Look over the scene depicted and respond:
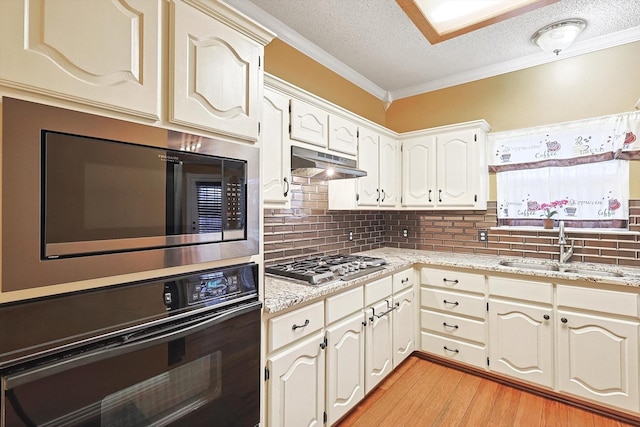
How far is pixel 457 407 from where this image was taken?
6.95ft

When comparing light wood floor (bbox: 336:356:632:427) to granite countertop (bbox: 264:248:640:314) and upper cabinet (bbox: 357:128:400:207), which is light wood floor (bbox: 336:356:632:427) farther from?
upper cabinet (bbox: 357:128:400:207)

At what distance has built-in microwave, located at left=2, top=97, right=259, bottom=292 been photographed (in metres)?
0.79

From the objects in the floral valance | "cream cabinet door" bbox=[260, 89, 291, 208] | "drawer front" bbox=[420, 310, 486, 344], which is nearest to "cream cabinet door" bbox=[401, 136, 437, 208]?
the floral valance

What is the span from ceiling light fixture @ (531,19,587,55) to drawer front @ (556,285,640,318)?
5.85 ft

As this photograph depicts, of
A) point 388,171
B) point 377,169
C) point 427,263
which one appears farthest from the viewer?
point 388,171

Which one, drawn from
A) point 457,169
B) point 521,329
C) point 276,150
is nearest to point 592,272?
point 521,329

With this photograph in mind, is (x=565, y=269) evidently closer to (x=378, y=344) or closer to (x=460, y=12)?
(x=378, y=344)

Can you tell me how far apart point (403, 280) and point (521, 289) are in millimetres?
842

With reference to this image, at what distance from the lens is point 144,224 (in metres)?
1.02

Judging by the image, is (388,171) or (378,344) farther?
(388,171)

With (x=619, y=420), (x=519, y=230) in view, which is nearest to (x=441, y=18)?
(x=519, y=230)

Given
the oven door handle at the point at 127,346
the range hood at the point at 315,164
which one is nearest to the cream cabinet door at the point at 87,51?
the oven door handle at the point at 127,346

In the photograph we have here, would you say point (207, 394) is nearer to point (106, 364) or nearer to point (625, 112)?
point (106, 364)

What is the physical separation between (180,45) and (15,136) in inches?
23.3
